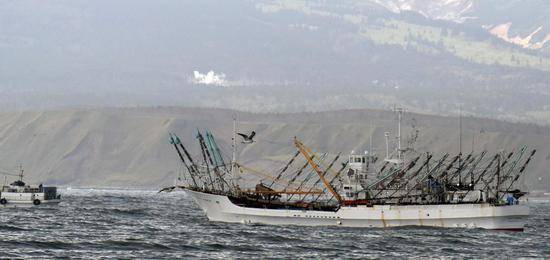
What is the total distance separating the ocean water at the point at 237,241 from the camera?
→ 10169 centimetres

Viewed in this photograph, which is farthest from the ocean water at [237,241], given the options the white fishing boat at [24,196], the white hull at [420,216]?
the white fishing boat at [24,196]

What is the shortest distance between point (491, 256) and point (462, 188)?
43.7 meters

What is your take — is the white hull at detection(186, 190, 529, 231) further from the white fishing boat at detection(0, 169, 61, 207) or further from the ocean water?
the white fishing boat at detection(0, 169, 61, 207)

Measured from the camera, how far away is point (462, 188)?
148 meters

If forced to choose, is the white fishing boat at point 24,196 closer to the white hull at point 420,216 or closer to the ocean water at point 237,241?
the ocean water at point 237,241

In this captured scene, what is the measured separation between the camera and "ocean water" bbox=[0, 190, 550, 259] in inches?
4003

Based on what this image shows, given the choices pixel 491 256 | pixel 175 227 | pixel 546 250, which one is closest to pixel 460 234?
pixel 546 250

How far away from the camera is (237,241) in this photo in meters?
114

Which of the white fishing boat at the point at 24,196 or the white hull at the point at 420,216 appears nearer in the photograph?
the white hull at the point at 420,216

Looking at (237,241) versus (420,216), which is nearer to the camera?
(237,241)

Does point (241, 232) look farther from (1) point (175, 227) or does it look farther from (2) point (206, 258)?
(2) point (206, 258)

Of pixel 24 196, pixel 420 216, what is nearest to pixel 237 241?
pixel 420 216

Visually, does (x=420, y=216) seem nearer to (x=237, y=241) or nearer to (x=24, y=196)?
(x=237, y=241)

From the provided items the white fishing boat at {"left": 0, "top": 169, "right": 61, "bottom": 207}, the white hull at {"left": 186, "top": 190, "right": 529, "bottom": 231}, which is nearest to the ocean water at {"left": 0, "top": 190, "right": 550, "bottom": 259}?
the white hull at {"left": 186, "top": 190, "right": 529, "bottom": 231}
